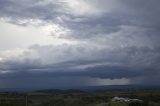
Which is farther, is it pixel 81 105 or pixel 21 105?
pixel 81 105

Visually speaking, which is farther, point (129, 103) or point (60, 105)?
point (60, 105)

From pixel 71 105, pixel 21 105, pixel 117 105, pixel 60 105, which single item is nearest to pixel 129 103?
pixel 117 105

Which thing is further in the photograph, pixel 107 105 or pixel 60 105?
pixel 60 105

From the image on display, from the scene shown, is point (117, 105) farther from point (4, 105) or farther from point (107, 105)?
point (4, 105)

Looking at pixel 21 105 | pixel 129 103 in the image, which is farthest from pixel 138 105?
pixel 21 105

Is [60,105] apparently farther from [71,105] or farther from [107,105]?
[107,105]

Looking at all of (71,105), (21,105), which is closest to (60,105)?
(71,105)

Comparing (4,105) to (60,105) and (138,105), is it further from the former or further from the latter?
(60,105)
